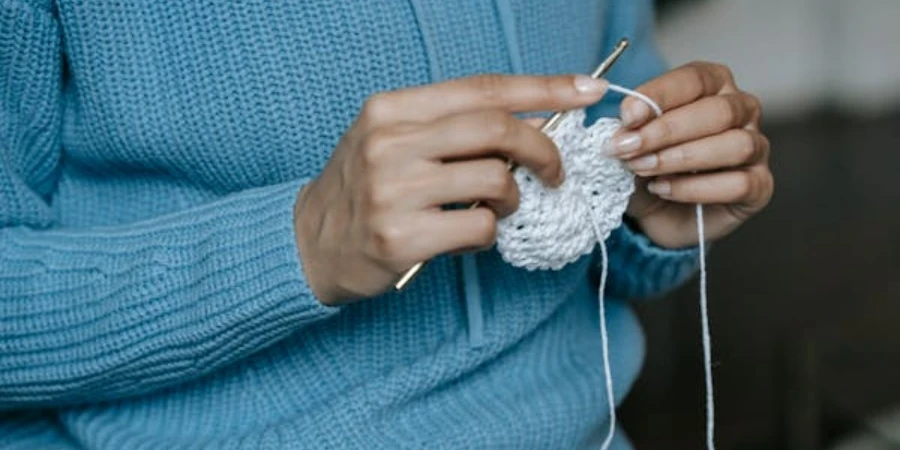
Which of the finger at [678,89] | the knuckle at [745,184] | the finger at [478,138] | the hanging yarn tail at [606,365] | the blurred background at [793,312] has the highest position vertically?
the finger at [478,138]

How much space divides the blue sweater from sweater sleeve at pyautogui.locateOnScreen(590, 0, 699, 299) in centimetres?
10

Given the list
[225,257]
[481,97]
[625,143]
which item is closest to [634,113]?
[625,143]

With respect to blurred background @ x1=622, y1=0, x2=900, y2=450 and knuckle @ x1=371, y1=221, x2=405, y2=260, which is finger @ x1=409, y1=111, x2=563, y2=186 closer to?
knuckle @ x1=371, y1=221, x2=405, y2=260

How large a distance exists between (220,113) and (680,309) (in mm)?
1477

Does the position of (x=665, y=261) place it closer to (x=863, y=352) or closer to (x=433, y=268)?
(x=433, y=268)

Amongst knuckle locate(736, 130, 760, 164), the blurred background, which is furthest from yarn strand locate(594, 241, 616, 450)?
the blurred background

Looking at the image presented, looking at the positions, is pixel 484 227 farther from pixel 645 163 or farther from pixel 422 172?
pixel 645 163

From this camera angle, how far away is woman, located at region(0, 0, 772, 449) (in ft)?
2.31

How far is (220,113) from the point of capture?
0.77 metres

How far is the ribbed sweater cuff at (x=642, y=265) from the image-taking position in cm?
92

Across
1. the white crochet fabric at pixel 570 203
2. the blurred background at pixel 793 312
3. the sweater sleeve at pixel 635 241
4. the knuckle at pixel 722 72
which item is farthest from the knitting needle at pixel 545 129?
the blurred background at pixel 793 312

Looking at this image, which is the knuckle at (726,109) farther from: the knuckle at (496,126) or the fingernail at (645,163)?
the knuckle at (496,126)

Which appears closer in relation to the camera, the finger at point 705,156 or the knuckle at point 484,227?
the knuckle at point 484,227

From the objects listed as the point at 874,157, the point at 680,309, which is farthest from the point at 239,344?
the point at 874,157
